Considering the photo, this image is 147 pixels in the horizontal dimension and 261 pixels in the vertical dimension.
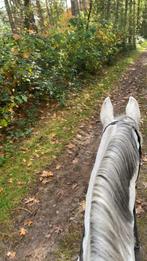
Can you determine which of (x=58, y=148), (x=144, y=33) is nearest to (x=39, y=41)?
(x=58, y=148)

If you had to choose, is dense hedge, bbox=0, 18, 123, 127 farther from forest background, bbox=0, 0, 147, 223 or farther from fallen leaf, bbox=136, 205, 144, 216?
fallen leaf, bbox=136, 205, 144, 216

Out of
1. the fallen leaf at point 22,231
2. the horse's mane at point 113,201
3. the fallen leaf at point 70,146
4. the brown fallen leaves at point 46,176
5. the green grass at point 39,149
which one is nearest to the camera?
the horse's mane at point 113,201

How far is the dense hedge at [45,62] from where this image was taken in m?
7.55

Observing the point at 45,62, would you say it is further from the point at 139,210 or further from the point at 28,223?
the point at 139,210

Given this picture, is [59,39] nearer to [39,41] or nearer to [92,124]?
[39,41]

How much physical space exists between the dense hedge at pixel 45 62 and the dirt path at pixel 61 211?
5.73ft

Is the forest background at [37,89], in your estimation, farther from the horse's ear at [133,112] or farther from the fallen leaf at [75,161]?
the horse's ear at [133,112]

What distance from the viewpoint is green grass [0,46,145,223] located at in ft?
17.9

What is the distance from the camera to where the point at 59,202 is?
516 cm

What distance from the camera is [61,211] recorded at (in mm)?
4973

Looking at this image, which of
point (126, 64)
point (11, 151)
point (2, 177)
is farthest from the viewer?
point (126, 64)

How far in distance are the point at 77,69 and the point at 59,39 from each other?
4.55 ft

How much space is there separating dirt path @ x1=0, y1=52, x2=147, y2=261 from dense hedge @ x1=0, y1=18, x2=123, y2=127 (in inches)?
68.8

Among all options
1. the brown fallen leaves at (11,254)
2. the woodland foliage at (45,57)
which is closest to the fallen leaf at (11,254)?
the brown fallen leaves at (11,254)
